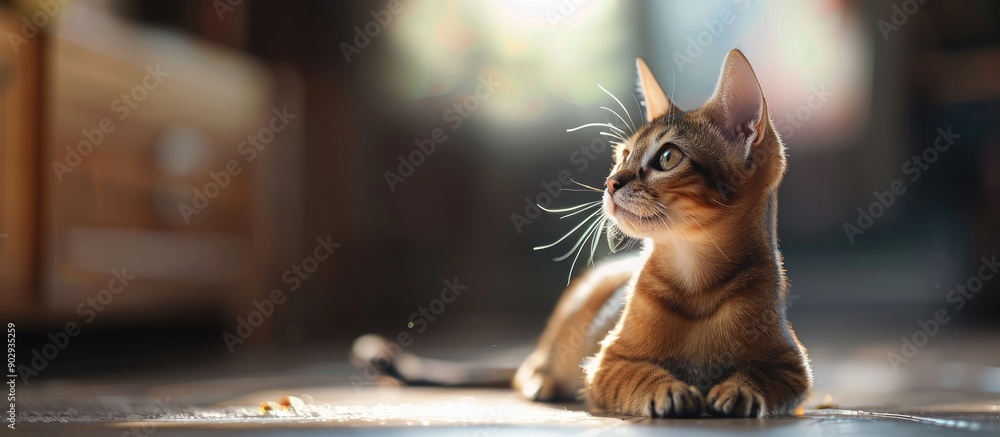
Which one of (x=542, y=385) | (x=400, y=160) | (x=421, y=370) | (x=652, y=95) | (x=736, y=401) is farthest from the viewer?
(x=400, y=160)

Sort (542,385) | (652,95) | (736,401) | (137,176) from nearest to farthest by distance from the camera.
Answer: (736,401) < (652,95) < (542,385) < (137,176)

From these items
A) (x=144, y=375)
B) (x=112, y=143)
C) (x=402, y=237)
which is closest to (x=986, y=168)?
(x=402, y=237)

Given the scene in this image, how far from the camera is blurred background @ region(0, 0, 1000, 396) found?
6.53 feet

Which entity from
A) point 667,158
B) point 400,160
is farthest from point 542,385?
point 400,160

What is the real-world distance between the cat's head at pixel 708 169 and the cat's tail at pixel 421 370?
69 cm

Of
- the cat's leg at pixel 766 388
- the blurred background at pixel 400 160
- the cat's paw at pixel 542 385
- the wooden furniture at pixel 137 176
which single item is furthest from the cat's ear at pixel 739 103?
the wooden furniture at pixel 137 176

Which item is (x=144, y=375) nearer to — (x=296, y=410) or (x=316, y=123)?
(x=296, y=410)

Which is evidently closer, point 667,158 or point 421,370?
point 667,158

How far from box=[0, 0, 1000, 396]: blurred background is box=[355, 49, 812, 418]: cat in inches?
29.9

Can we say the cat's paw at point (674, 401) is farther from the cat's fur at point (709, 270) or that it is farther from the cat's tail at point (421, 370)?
the cat's tail at point (421, 370)

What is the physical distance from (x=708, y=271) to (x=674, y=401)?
0.19 metres

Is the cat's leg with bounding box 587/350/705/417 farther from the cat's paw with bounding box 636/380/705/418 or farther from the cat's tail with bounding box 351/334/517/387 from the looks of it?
the cat's tail with bounding box 351/334/517/387

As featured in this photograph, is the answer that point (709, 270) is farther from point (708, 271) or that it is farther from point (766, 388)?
point (766, 388)

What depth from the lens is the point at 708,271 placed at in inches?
41.2
